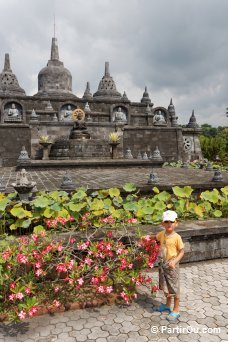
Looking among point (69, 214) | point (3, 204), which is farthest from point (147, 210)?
point (3, 204)

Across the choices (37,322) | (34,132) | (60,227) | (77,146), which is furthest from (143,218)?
(34,132)

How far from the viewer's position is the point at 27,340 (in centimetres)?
280

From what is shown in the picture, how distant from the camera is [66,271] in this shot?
11.4 ft

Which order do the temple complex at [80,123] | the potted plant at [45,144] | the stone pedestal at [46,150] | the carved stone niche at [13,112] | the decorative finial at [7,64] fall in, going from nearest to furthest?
the potted plant at [45,144], the stone pedestal at [46,150], the temple complex at [80,123], the carved stone niche at [13,112], the decorative finial at [7,64]

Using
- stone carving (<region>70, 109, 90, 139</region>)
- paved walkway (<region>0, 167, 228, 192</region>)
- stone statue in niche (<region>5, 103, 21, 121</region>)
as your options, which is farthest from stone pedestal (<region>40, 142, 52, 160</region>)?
stone statue in niche (<region>5, 103, 21, 121</region>)

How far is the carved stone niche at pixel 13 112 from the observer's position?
2347 cm

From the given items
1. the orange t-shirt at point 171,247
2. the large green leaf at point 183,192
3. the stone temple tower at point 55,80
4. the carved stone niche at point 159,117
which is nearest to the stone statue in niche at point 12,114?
the stone temple tower at point 55,80

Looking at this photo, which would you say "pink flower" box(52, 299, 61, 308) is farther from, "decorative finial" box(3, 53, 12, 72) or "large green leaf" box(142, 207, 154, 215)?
"decorative finial" box(3, 53, 12, 72)

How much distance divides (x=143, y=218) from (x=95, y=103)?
23420mm

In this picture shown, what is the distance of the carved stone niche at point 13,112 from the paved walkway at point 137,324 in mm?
21876

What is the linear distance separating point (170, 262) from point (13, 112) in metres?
23.6

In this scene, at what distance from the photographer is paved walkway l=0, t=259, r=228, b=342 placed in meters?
2.84

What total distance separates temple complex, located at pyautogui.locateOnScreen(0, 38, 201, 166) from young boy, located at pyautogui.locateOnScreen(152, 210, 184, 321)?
12.9 metres

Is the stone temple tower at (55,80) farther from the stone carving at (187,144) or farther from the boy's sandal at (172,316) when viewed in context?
the boy's sandal at (172,316)
